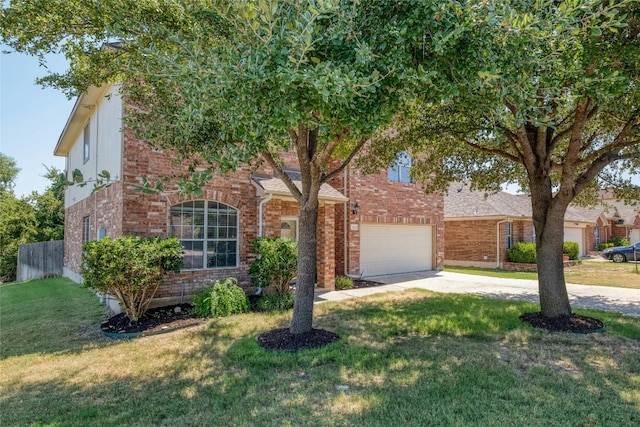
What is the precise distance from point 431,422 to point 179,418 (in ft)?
8.34

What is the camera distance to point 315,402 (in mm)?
3986

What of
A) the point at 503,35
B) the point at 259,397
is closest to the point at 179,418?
the point at 259,397

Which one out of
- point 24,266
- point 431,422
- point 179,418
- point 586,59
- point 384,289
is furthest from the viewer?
point 24,266

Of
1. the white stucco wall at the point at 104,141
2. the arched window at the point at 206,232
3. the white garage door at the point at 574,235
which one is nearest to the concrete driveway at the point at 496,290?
the arched window at the point at 206,232

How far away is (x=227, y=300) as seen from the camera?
328 inches

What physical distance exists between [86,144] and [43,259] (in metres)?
7.73

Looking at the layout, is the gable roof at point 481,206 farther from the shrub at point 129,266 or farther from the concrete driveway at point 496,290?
the shrub at point 129,266

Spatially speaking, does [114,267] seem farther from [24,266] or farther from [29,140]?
[24,266]

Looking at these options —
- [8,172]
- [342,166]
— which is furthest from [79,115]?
[8,172]

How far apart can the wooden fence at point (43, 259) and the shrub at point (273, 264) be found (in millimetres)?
12922

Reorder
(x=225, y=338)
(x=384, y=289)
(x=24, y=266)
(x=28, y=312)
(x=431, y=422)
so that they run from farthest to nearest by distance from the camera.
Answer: (x=24, y=266) → (x=384, y=289) → (x=28, y=312) → (x=225, y=338) → (x=431, y=422)

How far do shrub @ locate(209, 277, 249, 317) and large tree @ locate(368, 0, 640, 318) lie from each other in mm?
5078

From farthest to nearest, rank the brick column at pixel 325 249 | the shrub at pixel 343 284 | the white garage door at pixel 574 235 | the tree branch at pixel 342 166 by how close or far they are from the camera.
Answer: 1. the white garage door at pixel 574 235
2. the shrub at pixel 343 284
3. the brick column at pixel 325 249
4. the tree branch at pixel 342 166

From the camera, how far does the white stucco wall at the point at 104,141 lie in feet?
29.0
